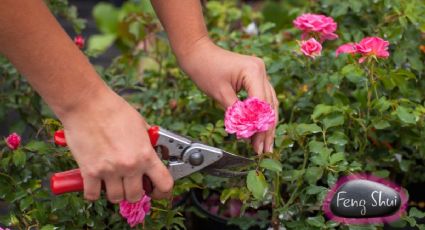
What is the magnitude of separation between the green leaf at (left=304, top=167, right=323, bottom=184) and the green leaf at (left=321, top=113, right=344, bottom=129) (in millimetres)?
130

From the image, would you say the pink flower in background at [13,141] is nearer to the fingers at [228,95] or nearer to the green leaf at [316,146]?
the fingers at [228,95]

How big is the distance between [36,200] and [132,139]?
0.67 meters

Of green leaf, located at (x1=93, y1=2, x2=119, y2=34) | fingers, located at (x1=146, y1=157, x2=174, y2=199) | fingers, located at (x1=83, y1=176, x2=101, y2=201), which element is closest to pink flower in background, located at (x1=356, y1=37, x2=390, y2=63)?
fingers, located at (x1=146, y1=157, x2=174, y2=199)

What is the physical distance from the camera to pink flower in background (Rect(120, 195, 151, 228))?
166 cm

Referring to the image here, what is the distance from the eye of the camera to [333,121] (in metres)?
1.84

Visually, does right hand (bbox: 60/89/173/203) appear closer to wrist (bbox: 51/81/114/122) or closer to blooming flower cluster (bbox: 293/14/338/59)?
wrist (bbox: 51/81/114/122)

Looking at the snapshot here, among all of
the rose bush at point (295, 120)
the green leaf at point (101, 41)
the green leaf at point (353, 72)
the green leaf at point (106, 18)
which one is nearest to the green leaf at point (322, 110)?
the rose bush at point (295, 120)

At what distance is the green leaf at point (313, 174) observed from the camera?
1.73m

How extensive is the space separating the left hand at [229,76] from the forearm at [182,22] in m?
0.02

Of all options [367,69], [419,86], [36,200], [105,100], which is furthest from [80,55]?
[419,86]

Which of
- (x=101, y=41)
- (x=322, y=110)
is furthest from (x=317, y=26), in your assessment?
(x=101, y=41)

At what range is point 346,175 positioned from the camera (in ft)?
5.69

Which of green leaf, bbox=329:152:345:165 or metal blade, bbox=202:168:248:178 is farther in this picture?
green leaf, bbox=329:152:345:165

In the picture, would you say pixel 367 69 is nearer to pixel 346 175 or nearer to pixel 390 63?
pixel 390 63
